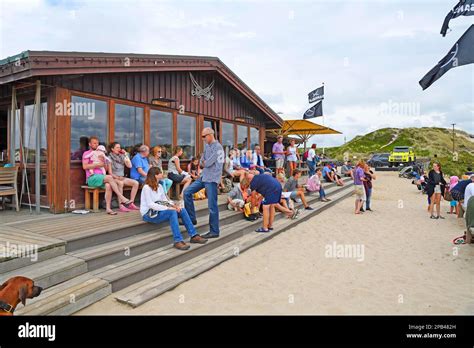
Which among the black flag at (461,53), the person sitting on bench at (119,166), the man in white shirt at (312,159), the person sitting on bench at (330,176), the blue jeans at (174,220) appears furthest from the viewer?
the person sitting on bench at (330,176)

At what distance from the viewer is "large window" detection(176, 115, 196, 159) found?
29.6 feet

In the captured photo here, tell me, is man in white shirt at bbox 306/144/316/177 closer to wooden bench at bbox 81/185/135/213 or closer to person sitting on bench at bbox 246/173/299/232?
person sitting on bench at bbox 246/173/299/232

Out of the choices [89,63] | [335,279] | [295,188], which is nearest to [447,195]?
[295,188]

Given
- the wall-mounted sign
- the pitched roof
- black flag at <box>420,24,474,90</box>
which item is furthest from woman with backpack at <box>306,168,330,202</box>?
black flag at <box>420,24,474,90</box>

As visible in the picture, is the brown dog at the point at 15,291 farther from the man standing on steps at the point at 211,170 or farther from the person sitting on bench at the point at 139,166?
the person sitting on bench at the point at 139,166

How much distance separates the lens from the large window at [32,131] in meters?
5.91

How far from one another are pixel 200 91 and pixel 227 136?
2.17 meters

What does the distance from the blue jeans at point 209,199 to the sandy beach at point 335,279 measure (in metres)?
0.74

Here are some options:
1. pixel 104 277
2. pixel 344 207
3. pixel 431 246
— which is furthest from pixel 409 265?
pixel 344 207

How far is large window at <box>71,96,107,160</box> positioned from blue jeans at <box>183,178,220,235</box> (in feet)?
7.92

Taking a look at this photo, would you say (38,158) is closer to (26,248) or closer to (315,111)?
(26,248)

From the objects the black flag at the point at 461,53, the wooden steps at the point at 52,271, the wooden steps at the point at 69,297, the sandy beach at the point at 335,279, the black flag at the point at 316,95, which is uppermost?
the black flag at the point at 316,95

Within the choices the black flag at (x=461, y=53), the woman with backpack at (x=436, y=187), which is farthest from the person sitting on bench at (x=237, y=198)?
the woman with backpack at (x=436, y=187)
